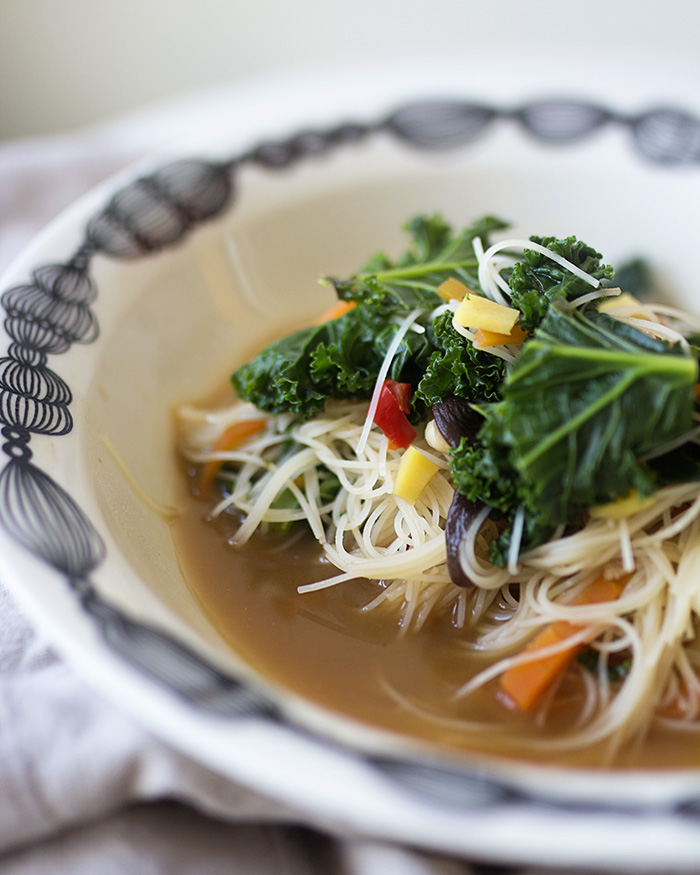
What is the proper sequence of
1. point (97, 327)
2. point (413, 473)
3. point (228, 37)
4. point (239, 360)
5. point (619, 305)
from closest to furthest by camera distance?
point (413, 473), point (619, 305), point (97, 327), point (239, 360), point (228, 37)

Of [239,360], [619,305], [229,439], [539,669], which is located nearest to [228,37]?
[239,360]

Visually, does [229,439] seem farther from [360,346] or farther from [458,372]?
[458,372]

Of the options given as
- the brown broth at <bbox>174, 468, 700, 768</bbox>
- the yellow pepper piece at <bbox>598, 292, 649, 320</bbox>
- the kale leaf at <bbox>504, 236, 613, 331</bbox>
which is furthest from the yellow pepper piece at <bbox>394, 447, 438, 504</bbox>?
the yellow pepper piece at <bbox>598, 292, 649, 320</bbox>

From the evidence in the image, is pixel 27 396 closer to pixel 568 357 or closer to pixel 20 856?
pixel 20 856

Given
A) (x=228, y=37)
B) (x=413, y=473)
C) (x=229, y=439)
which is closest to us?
(x=413, y=473)

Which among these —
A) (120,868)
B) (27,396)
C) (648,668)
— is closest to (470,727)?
(648,668)

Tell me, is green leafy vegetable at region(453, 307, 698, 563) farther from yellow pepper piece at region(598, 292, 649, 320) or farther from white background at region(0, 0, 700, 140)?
white background at region(0, 0, 700, 140)
